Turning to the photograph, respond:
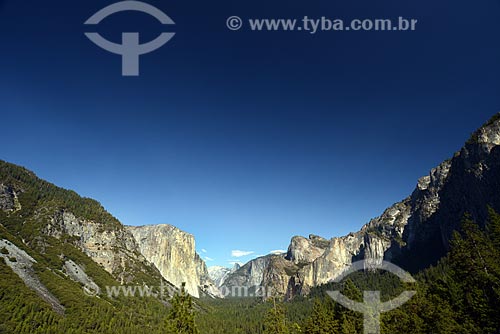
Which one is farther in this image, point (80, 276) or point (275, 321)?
point (80, 276)

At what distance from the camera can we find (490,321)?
34250 mm

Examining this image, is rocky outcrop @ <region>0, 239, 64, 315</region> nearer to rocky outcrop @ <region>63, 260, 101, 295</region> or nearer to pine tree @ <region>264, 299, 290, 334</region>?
rocky outcrop @ <region>63, 260, 101, 295</region>

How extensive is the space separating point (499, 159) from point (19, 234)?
24267cm

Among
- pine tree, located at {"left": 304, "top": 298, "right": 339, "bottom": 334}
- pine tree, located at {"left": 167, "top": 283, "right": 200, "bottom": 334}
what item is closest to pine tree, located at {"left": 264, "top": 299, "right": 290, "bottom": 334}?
pine tree, located at {"left": 304, "top": 298, "right": 339, "bottom": 334}

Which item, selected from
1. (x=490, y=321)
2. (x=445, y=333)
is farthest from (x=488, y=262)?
(x=445, y=333)

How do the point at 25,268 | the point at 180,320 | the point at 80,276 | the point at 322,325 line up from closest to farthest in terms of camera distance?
1. the point at 180,320
2. the point at 322,325
3. the point at 25,268
4. the point at 80,276

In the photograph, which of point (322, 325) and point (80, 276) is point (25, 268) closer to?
point (80, 276)

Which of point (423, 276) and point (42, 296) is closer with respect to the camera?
point (42, 296)

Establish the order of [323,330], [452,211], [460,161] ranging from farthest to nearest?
[452,211] < [460,161] < [323,330]

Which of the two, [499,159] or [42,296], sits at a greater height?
[499,159]

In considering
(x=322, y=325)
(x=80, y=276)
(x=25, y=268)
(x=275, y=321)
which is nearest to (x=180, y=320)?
(x=275, y=321)

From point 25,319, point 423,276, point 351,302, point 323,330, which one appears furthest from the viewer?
point 423,276

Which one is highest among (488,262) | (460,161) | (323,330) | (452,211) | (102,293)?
(460,161)

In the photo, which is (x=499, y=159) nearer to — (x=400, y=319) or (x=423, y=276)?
(x=423, y=276)
